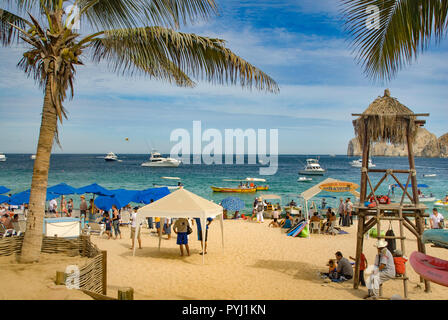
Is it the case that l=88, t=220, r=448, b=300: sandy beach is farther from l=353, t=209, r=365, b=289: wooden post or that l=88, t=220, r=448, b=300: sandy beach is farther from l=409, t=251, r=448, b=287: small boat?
l=409, t=251, r=448, b=287: small boat

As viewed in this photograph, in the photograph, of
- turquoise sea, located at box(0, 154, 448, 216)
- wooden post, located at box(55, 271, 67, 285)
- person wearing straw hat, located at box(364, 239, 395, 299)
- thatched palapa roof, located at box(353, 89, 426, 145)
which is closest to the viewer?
wooden post, located at box(55, 271, 67, 285)

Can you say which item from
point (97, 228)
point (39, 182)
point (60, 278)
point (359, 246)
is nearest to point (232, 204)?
point (97, 228)

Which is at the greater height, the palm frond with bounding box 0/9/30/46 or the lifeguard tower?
the palm frond with bounding box 0/9/30/46

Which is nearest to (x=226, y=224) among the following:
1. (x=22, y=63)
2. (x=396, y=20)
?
(x=22, y=63)

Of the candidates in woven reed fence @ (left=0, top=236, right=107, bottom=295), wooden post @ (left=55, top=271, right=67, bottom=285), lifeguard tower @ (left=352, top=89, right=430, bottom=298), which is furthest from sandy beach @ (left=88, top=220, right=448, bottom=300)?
wooden post @ (left=55, top=271, right=67, bottom=285)

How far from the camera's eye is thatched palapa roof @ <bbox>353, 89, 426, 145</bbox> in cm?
948

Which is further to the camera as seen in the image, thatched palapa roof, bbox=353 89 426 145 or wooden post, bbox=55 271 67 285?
thatched palapa roof, bbox=353 89 426 145

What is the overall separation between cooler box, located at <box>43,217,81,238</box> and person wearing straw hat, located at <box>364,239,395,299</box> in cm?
1062

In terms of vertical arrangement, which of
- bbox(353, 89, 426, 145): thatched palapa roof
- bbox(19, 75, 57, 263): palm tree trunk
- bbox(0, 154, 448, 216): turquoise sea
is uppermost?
bbox(353, 89, 426, 145): thatched palapa roof

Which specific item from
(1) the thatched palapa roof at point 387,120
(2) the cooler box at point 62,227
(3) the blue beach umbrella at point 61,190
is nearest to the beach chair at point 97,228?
(2) the cooler box at point 62,227

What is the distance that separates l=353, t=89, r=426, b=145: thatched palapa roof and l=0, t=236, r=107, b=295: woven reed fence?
7239 mm

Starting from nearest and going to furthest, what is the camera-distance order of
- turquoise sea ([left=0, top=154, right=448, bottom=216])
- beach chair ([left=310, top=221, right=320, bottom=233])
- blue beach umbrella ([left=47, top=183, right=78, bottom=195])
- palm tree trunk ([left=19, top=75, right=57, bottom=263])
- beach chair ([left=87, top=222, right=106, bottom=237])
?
palm tree trunk ([left=19, top=75, right=57, bottom=263]) < beach chair ([left=87, top=222, right=106, bottom=237]) < beach chair ([left=310, top=221, right=320, bottom=233]) < blue beach umbrella ([left=47, top=183, right=78, bottom=195]) < turquoise sea ([left=0, top=154, right=448, bottom=216])

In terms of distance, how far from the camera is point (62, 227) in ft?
44.8

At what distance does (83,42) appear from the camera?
24.1ft
